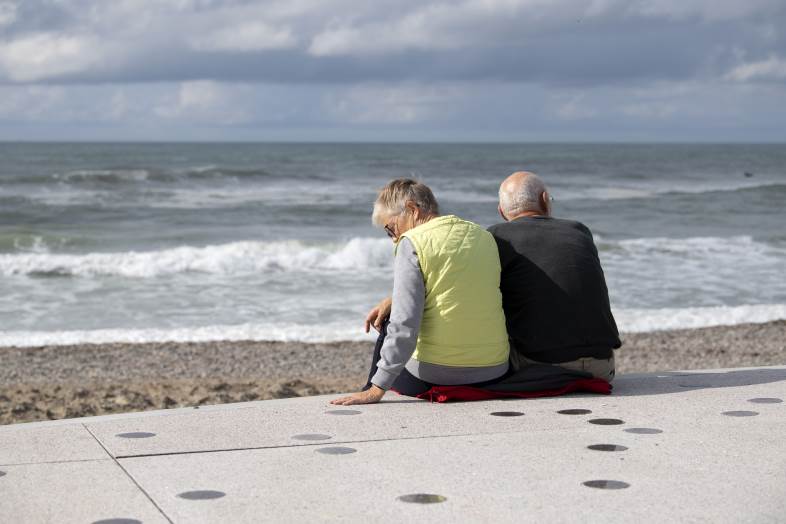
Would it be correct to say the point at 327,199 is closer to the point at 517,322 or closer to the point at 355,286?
the point at 355,286

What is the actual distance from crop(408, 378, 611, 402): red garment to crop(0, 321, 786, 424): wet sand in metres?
2.74

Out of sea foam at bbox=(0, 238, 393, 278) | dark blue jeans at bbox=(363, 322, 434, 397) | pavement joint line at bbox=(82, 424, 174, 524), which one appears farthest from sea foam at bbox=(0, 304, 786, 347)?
pavement joint line at bbox=(82, 424, 174, 524)

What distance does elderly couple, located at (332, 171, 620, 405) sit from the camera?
4.45 metres

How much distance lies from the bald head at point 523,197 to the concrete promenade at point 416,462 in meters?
0.88

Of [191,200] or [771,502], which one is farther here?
[191,200]

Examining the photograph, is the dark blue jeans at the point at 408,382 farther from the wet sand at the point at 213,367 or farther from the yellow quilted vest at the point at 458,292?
the wet sand at the point at 213,367

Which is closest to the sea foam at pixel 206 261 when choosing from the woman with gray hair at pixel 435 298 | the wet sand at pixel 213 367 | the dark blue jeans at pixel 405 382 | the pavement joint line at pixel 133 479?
the wet sand at pixel 213 367

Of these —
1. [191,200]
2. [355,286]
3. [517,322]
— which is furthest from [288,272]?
[191,200]

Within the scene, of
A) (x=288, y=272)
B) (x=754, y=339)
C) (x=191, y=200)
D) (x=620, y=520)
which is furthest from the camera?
(x=191, y=200)

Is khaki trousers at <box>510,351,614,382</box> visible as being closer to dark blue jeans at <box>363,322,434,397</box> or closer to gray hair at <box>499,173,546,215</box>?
dark blue jeans at <box>363,322,434,397</box>

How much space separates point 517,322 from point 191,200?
2734 cm

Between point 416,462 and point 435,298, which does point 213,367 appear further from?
point 416,462

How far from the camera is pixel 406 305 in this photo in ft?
14.5

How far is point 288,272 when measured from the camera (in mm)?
15648
